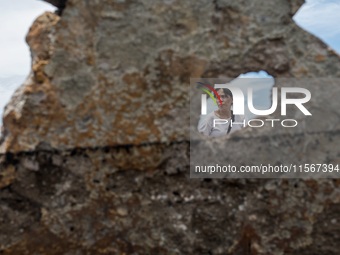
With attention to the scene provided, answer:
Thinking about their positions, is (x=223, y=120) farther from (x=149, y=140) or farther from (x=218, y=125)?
(x=149, y=140)

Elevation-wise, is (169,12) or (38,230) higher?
(169,12)

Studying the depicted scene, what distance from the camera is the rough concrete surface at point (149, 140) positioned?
9.29 feet

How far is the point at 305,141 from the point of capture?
9.52ft

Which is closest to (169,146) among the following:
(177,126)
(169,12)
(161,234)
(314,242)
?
(177,126)

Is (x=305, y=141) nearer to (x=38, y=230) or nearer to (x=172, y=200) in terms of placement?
(x=172, y=200)

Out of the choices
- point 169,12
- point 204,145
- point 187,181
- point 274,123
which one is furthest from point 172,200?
point 169,12

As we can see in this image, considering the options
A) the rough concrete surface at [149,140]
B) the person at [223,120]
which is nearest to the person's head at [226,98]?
the person at [223,120]

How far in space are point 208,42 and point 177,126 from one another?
45cm

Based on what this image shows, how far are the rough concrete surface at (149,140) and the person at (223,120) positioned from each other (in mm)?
553

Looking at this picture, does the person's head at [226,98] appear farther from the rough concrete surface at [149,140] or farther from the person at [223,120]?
the rough concrete surface at [149,140]

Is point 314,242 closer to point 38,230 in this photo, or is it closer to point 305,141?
point 305,141

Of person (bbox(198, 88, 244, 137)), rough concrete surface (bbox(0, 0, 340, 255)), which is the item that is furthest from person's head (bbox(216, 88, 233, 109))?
rough concrete surface (bbox(0, 0, 340, 255))

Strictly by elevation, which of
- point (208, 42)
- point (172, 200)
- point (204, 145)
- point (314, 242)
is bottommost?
point (314, 242)

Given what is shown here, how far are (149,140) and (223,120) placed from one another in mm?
950
